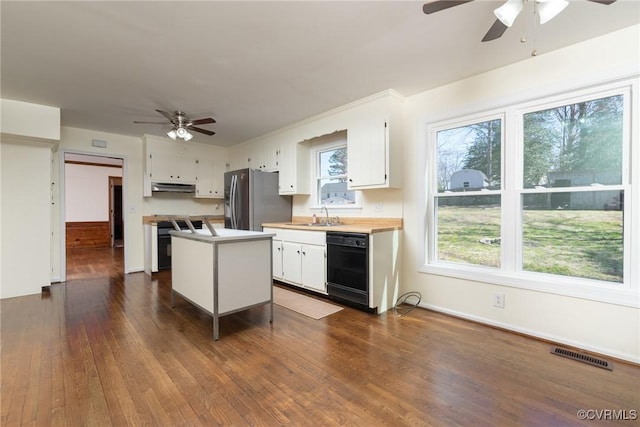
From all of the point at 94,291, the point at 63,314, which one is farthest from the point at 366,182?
the point at 94,291

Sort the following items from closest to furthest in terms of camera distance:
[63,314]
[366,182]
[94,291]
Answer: [63,314] → [366,182] → [94,291]

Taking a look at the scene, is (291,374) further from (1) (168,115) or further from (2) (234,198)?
(2) (234,198)

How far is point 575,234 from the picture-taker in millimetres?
2398

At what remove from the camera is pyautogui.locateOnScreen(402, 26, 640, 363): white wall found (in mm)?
2135

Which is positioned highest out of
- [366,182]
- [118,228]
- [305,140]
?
[305,140]

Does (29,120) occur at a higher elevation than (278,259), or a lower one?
higher

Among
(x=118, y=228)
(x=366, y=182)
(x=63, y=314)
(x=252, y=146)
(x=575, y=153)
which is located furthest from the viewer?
(x=118, y=228)

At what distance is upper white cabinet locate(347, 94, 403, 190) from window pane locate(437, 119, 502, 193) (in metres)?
0.49

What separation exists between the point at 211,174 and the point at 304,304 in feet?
12.5

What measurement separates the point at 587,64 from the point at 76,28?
397 cm

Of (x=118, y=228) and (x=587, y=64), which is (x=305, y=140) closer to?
(x=587, y=64)

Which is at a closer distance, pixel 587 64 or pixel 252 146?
pixel 587 64

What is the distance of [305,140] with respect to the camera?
440cm

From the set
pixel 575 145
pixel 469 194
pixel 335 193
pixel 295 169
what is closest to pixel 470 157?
pixel 469 194
